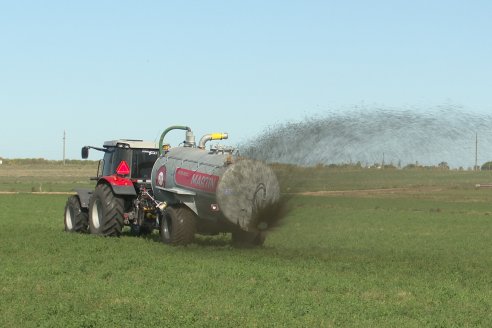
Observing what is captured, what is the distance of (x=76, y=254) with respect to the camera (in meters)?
19.2

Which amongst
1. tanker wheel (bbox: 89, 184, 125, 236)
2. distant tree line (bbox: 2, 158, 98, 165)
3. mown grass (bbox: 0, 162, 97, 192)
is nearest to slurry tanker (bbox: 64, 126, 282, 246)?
tanker wheel (bbox: 89, 184, 125, 236)

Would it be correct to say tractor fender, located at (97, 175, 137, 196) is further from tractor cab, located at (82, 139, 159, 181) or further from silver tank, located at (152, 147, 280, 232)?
silver tank, located at (152, 147, 280, 232)

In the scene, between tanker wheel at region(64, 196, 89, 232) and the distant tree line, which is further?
the distant tree line

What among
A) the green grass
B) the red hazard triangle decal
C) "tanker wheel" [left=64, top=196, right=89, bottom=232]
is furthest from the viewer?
"tanker wheel" [left=64, top=196, right=89, bottom=232]

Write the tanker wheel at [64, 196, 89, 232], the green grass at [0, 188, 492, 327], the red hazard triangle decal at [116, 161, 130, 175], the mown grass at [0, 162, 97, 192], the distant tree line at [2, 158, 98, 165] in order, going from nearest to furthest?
the green grass at [0, 188, 492, 327], the red hazard triangle decal at [116, 161, 130, 175], the tanker wheel at [64, 196, 89, 232], the mown grass at [0, 162, 97, 192], the distant tree line at [2, 158, 98, 165]

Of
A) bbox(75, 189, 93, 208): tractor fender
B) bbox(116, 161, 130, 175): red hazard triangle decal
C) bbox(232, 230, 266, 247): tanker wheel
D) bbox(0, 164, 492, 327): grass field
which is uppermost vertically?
bbox(116, 161, 130, 175): red hazard triangle decal

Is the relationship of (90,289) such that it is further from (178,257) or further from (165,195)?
(165,195)

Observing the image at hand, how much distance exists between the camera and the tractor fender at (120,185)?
23.2 m

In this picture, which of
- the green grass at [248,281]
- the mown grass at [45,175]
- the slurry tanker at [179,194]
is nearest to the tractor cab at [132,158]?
the slurry tanker at [179,194]

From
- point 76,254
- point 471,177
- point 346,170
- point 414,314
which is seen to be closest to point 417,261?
point 346,170

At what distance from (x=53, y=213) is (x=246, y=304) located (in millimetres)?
28177

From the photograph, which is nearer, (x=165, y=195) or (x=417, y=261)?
(x=417, y=261)

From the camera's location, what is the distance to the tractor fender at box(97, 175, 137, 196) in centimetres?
2320

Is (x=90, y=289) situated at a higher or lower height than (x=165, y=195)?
lower
